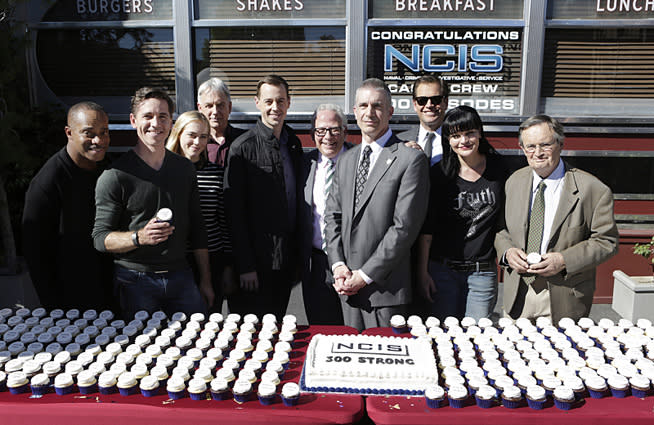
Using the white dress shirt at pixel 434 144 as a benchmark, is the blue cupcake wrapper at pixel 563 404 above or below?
below

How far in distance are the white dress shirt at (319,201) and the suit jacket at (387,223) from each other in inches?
12.7

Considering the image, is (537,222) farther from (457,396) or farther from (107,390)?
(107,390)

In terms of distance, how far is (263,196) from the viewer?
3.17 metres

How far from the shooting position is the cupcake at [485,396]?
160 centimetres

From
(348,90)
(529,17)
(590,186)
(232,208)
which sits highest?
(529,17)

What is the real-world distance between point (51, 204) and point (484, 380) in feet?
7.65

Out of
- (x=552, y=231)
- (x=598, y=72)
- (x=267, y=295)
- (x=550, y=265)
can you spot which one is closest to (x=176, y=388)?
(x=267, y=295)

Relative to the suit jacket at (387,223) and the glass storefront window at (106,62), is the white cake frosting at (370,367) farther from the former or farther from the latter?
the glass storefront window at (106,62)

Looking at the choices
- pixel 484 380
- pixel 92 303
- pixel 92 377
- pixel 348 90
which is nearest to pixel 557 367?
pixel 484 380

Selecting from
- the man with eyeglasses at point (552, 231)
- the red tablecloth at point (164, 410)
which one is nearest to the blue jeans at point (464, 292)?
the man with eyeglasses at point (552, 231)

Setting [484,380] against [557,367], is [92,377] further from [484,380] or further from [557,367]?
[557,367]

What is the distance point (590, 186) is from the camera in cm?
260

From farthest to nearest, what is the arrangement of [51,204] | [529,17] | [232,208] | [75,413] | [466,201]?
[529,17] < [232,208] < [466,201] < [51,204] < [75,413]

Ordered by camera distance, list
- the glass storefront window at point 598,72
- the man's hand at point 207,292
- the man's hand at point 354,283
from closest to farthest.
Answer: the man's hand at point 354,283
the man's hand at point 207,292
the glass storefront window at point 598,72
